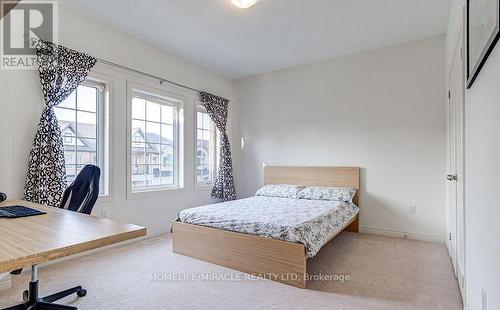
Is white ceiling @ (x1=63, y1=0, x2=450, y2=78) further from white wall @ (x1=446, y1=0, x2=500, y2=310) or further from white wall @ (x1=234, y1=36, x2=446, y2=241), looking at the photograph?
white wall @ (x1=446, y1=0, x2=500, y2=310)

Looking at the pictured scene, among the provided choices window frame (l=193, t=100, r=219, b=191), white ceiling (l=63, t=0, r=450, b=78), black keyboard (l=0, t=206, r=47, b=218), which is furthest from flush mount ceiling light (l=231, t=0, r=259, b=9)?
black keyboard (l=0, t=206, r=47, b=218)

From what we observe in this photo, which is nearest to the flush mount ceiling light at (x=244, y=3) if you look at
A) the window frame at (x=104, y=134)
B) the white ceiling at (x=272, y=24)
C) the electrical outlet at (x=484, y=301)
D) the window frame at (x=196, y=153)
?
the white ceiling at (x=272, y=24)

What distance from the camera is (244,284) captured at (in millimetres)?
2258

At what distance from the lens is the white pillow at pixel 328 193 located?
11.7 ft

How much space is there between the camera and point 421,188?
11.4ft

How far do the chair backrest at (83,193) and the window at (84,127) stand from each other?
1.07 metres

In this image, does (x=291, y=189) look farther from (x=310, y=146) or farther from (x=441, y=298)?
(x=441, y=298)

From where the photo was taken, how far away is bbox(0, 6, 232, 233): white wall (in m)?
2.39

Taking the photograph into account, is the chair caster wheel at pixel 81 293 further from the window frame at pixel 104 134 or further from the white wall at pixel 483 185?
the white wall at pixel 483 185

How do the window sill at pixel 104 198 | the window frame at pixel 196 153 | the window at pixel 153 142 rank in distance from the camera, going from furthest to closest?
the window frame at pixel 196 153
the window at pixel 153 142
the window sill at pixel 104 198

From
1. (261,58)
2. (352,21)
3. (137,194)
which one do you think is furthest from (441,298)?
(261,58)

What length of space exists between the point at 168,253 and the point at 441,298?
2.47 meters

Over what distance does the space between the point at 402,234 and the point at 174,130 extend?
342 centimetres

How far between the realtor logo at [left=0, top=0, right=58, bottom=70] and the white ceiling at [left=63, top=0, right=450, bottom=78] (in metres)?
0.22
